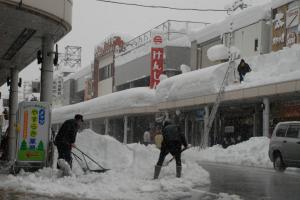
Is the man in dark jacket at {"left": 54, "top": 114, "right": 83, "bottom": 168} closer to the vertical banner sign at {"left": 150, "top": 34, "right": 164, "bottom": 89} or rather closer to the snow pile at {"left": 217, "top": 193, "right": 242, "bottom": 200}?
the snow pile at {"left": 217, "top": 193, "right": 242, "bottom": 200}

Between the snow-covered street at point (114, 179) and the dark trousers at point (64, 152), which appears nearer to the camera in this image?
the snow-covered street at point (114, 179)

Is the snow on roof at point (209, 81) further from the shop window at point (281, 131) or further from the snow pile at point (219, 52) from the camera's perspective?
the shop window at point (281, 131)

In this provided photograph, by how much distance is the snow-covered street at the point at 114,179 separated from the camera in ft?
35.2

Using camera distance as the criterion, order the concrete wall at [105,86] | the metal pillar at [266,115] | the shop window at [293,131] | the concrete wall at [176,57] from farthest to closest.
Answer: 1. the concrete wall at [105,86]
2. the concrete wall at [176,57]
3. the metal pillar at [266,115]
4. the shop window at [293,131]

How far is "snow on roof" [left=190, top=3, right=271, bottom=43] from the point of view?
107 feet

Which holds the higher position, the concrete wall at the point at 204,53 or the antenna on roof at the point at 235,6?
the antenna on roof at the point at 235,6

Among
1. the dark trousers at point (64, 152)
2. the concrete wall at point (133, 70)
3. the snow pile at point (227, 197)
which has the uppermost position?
the concrete wall at point (133, 70)

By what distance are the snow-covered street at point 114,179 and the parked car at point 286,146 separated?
4.01 metres

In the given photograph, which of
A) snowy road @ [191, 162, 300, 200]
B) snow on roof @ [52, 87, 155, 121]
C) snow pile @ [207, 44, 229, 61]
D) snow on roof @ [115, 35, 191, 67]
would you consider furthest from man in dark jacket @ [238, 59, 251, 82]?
snow on roof @ [115, 35, 191, 67]

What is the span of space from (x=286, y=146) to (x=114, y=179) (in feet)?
26.8

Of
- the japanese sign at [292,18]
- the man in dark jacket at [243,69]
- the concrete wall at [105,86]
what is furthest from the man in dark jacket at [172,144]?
the concrete wall at [105,86]

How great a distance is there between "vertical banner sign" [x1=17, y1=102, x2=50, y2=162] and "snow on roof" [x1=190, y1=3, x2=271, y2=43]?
70.0ft

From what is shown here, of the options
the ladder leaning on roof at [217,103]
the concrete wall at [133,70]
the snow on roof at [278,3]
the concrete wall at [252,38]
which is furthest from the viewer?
the concrete wall at [133,70]

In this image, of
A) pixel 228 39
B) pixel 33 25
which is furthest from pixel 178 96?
pixel 33 25
